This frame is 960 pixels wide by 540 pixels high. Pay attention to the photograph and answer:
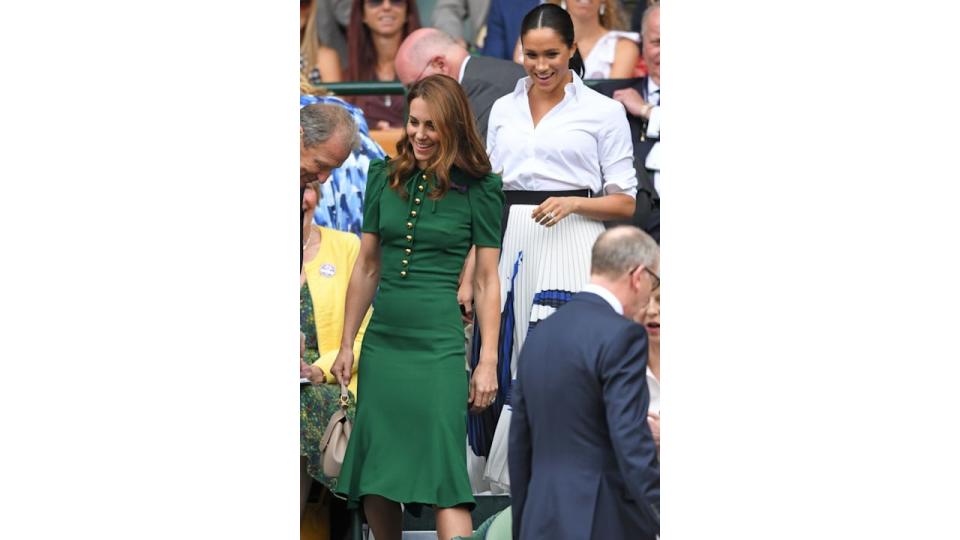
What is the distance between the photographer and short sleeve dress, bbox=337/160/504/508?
203 inches

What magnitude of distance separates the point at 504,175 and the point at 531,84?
28 centimetres

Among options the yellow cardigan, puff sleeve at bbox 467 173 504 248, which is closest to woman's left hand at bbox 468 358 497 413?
puff sleeve at bbox 467 173 504 248

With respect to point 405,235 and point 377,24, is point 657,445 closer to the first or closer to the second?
point 405,235

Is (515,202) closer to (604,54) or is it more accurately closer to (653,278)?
(653,278)

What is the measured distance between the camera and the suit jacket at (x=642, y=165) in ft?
16.5

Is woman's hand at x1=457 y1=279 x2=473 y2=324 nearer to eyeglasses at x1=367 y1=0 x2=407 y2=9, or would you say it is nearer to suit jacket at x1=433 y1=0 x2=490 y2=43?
eyeglasses at x1=367 y1=0 x2=407 y2=9

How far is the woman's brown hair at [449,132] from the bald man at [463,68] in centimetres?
11

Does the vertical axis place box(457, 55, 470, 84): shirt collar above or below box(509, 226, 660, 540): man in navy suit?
above

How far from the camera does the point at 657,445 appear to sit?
472 cm

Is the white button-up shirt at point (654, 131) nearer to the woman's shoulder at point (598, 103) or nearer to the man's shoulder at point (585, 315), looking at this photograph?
the woman's shoulder at point (598, 103)

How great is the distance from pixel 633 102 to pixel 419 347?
3.97 ft

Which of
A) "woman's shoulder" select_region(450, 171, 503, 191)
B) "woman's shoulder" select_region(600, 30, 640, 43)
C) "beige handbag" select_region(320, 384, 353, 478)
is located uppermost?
"woman's shoulder" select_region(600, 30, 640, 43)

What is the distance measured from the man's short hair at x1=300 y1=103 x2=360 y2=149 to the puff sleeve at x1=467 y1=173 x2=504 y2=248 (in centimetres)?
62

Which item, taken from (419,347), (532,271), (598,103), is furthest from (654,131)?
(419,347)
